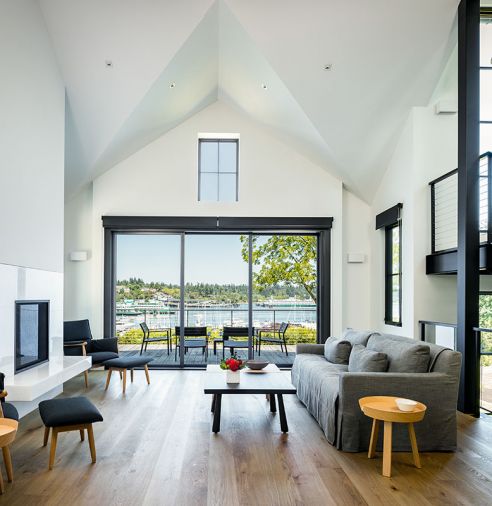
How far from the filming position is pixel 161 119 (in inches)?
291

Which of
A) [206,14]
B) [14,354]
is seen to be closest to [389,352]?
[14,354]

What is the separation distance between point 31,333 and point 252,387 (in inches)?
90.2

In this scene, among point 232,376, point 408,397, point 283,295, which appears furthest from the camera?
point 283,295


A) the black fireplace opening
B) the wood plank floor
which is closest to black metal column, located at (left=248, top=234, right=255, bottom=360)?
the wood plank floor

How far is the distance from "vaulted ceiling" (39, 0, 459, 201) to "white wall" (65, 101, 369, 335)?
610 millimetres

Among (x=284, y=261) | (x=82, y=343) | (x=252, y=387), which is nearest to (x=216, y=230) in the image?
(x=284, y=261)

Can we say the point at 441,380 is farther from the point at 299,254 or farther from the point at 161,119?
the point at 161,119

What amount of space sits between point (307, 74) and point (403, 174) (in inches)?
72.8

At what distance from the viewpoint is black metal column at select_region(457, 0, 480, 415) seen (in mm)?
5102

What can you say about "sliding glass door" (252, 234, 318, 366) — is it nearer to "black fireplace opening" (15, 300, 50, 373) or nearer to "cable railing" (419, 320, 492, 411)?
"cable railing" (419, 320, 492, 411)

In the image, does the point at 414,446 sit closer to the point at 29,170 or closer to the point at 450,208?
the point at 450,208

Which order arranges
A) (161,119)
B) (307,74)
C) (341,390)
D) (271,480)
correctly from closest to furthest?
(271,480) < (341,390) < (307,74) < (161,119)

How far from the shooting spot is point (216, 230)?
8.12 m

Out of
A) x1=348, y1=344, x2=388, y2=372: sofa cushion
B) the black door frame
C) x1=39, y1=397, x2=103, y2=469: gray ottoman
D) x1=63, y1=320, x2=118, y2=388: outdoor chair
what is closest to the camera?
x1=39, y1=397, x2=103, y2=469: gray ottoman
